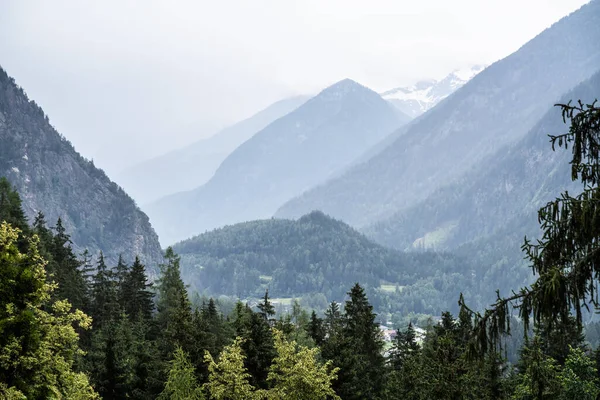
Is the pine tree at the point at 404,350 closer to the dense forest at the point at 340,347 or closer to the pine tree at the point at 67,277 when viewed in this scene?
the dense forest at the point at 340,347

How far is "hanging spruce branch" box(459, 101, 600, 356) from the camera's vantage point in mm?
12297

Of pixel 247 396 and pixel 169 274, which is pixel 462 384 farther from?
pixel 169 274

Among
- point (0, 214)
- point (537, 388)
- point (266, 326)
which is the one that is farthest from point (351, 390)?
point (0, 214)

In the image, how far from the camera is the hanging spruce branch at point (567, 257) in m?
12.3

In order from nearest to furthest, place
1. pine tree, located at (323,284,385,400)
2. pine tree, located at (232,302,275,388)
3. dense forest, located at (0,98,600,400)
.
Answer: dense forest, located at (0,98,600,400) < pine tree, located at (232,302,275,388) < pine tree, located at (323,284,385,400)

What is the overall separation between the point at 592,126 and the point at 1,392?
24169mm

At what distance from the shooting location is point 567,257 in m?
12.9

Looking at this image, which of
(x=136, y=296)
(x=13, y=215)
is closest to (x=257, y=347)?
(x=136, y=296)

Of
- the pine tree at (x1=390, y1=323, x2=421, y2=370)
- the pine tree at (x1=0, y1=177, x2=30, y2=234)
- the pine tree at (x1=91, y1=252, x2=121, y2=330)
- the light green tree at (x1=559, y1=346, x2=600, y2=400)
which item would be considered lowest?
the light green tree at (x1=559, y1=346, x2=600, y2=400)

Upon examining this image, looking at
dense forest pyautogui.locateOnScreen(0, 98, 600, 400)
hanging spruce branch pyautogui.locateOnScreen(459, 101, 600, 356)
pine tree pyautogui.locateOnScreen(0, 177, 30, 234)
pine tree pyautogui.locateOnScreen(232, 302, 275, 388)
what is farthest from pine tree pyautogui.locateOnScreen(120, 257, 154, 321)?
hanging spruce branch pyautogui.locateOnScreen(459, 101, 600, 356)

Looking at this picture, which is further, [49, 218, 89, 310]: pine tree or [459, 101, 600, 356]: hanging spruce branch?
[49, 218, 89, 310]: pine tree

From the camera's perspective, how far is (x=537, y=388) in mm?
37344

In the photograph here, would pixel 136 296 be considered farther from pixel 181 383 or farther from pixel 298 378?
pixel 298 378

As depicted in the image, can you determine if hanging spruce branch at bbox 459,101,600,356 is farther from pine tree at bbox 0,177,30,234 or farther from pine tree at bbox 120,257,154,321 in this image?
pine tree at bbox 120,257,154,321
